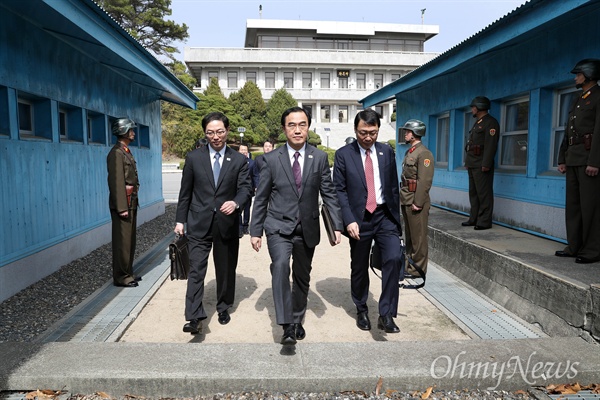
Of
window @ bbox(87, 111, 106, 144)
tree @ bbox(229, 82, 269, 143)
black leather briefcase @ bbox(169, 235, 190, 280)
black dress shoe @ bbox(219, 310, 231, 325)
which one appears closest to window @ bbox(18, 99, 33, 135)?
window @ bbox(87, 111, 106, 144)

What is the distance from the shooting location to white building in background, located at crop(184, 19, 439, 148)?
53938mm

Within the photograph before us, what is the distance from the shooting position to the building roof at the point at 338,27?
5984 cm

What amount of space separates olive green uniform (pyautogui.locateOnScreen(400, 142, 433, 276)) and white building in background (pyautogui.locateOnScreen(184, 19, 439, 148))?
44907 mm

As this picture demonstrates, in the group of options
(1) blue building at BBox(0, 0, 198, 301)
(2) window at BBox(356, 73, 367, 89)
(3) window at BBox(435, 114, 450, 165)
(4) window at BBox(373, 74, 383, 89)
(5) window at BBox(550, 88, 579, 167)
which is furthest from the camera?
(4) window at BBox(373, 74, 383, 89)

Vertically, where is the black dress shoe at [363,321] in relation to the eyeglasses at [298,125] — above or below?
below

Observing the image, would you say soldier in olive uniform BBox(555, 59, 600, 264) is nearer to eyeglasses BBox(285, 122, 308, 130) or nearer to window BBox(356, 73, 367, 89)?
eyeglasses BBox(285, 122, 308, 130)

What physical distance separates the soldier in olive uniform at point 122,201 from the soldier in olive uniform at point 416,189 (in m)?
3.72

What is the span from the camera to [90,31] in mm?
6082

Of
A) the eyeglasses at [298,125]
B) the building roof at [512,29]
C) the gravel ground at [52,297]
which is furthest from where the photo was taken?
the building roof at [512,29]

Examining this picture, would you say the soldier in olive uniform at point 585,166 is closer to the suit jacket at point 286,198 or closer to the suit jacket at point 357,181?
the suit jacket at point 357,181

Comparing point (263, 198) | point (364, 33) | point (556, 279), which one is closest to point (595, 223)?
point (556, 279)

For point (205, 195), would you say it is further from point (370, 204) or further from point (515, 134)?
point (515, 134)

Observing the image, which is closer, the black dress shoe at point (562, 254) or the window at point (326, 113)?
the black dress shoe at point (562, 254)

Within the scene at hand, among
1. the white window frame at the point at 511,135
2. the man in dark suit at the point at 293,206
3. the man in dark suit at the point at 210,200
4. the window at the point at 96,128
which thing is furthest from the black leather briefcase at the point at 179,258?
the white window frame at the point at 511,135
